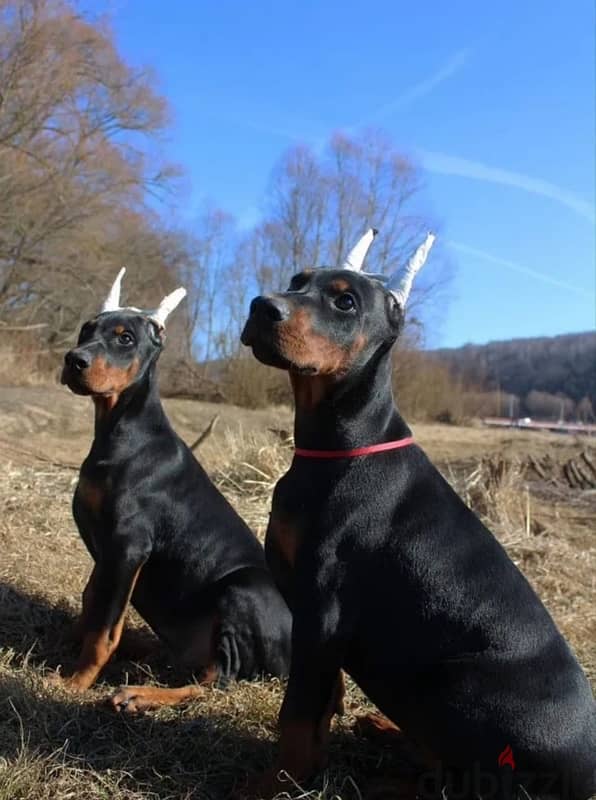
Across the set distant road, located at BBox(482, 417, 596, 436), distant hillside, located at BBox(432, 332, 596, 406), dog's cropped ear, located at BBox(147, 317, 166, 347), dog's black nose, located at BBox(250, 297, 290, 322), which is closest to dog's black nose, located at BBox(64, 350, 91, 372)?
dog's cropped ear, located at BBox(147, 317, 166, 347)

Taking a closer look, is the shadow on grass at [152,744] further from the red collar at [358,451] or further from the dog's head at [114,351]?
the dog's head at [114,351]

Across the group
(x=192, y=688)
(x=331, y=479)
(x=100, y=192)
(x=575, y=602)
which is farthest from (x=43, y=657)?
(x=100, y=192)

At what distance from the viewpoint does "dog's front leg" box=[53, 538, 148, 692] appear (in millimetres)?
3938

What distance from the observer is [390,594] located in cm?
278

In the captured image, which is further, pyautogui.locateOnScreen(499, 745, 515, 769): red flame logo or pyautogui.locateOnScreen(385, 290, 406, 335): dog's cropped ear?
pyautogui.locateOnScreen(385, 290, 406, 335): dog's cropped ear

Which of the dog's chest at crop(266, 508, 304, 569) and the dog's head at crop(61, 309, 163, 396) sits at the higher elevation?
the dog's head at crop(61, 309, 163, 396)

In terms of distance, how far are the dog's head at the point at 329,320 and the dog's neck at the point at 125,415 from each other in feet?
5.23

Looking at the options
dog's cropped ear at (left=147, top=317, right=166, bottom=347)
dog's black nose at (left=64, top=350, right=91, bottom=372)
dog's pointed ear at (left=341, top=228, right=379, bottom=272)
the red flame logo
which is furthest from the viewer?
dog's cropped ear at (left=147, top=317, right=166, bottom=347)

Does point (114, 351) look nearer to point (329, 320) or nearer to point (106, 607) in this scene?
point (106, 607)

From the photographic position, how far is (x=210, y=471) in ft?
31.8

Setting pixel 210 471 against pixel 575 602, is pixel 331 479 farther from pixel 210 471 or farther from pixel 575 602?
pixel 210 471

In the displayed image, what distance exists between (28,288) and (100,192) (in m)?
3.68

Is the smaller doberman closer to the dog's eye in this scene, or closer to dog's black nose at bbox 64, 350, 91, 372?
dog's black nose at bbox 64, 350, 91, 372

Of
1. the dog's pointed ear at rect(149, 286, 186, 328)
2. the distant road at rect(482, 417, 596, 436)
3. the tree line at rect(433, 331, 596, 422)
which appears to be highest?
the tree line at rect(433, 331, 596, 422)
